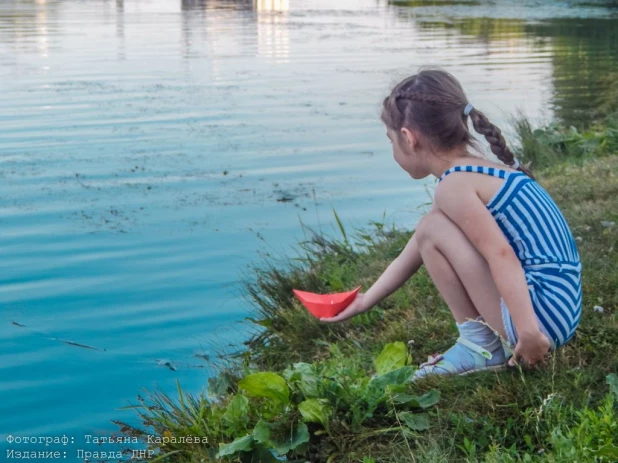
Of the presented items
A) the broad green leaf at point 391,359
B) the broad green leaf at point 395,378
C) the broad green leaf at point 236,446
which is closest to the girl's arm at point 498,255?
the broad green leaf at point 395,378

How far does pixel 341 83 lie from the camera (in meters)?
13.3

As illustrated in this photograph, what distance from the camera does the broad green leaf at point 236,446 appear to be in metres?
3.05

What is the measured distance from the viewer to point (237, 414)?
3285mm

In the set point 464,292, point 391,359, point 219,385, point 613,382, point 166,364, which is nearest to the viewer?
point 613,382

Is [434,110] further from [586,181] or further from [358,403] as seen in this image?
[586,181]

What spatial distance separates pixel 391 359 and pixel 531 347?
0.61 meters

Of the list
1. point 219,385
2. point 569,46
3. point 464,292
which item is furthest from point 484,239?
point 569,46

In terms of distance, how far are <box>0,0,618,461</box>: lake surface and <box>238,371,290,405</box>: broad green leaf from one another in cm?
108

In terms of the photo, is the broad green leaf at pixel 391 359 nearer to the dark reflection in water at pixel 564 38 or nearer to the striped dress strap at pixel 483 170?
the striped dress strap at pixel 483 170

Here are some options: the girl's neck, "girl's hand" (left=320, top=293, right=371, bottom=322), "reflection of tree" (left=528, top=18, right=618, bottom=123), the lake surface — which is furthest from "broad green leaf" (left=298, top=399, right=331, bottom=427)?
"reflection of tree" (left=528, top=18, right=618, bottom=123)

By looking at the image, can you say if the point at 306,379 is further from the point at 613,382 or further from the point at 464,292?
the point at 613,382

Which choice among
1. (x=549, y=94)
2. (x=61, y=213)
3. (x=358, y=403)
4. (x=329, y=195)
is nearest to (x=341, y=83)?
(x=549, y=94)

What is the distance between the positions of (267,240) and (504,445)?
370 centimetres

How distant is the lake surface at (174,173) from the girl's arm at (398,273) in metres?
0.76
